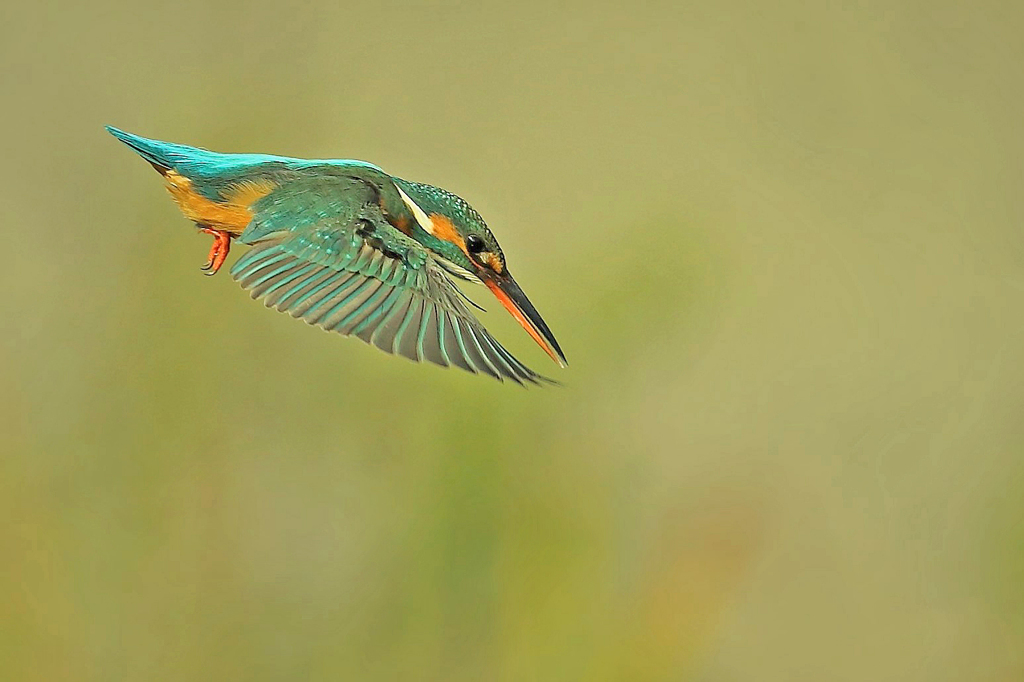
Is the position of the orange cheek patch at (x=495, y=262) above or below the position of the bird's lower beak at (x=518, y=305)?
above

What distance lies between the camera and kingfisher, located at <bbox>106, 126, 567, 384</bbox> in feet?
0.64

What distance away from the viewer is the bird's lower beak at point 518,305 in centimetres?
22

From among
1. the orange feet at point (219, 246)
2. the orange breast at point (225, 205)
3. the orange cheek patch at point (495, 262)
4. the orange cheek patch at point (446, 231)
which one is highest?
the orange cheek patch at point (446, 231)

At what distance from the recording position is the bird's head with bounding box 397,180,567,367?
23 cm

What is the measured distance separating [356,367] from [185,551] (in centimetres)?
14

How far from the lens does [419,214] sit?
227 millimetres

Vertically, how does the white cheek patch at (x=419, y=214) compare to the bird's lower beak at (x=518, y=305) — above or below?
above

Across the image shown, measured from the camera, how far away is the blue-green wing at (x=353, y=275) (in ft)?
0.63

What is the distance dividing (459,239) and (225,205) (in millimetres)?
48

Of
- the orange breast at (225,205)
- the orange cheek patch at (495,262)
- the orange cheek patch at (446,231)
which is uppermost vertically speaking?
the orange cheek patch at (446,231)

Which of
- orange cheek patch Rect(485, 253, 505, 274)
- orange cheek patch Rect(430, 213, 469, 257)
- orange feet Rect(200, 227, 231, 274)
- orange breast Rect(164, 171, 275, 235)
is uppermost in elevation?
orange cheek patch Rect(430, 213, 469, 257)

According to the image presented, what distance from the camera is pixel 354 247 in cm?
21

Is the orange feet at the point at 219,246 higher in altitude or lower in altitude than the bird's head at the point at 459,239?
lower

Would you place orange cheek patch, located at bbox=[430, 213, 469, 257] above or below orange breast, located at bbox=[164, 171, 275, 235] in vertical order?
above
